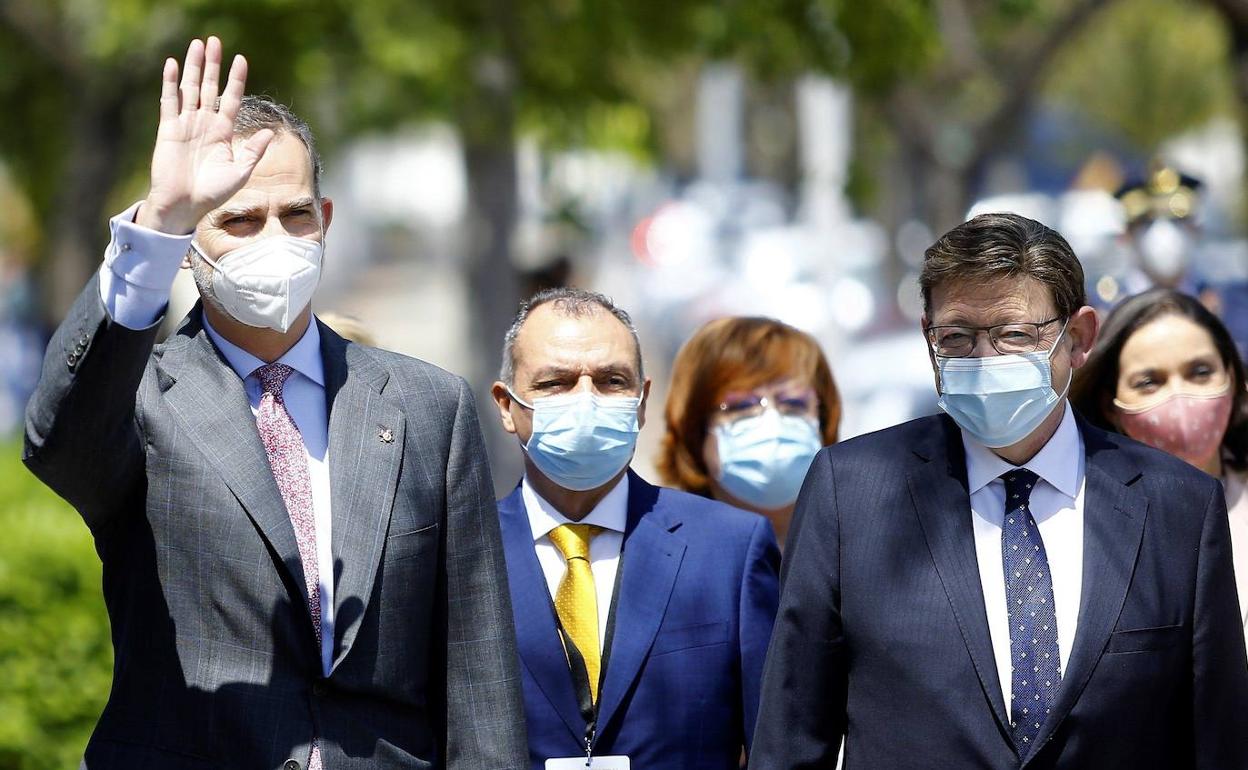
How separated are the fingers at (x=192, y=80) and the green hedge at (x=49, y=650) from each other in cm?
416

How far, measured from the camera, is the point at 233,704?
316 centimetres

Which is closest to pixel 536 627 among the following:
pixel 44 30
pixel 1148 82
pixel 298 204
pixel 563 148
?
pixel 298 204

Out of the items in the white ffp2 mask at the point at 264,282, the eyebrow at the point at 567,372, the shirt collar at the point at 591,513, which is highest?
the white ffp2 mask at the point at 264,282

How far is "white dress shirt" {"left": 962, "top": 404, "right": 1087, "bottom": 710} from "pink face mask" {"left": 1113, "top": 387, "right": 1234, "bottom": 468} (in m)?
1.07

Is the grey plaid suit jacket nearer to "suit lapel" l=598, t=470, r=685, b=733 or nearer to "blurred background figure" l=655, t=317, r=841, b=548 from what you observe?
"suit lapel" l=598, t=470, r=685, b=733

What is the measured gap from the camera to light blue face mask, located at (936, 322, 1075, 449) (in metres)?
3.40

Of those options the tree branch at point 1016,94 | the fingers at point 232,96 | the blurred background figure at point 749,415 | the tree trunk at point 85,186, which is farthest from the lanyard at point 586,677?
the tree branch at point 1016,94

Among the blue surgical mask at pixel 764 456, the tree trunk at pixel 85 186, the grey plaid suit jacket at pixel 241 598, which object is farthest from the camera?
the tree trunk at pixel 85 186

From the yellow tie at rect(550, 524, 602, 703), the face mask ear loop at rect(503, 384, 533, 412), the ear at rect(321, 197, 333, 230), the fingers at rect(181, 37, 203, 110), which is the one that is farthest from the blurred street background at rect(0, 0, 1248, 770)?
the fingers at rect(181, 37, 203, 110)

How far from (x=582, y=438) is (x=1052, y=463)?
1.10 metres

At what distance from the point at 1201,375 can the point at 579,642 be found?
1.85 m

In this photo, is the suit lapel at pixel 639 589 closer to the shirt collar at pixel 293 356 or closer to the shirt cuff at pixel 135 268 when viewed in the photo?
the shirt collar at pixel 293 356

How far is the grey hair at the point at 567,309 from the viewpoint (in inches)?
168

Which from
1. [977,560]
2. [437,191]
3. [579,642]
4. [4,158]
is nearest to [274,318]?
[579,642]
